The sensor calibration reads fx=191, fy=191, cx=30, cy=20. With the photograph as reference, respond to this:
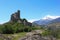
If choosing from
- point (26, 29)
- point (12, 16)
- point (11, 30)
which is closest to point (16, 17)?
point (12, 16)

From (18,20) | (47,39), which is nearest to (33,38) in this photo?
(47,39)

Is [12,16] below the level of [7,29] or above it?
above

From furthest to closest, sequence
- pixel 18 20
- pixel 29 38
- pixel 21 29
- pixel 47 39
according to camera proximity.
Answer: pixel 18 20 → pixel 21 29 → pixel 47 39 → pixel 29 38

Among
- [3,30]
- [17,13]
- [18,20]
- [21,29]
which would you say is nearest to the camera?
[3,30]

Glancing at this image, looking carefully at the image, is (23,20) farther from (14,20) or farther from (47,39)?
(47,39)

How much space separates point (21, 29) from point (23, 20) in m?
46.5

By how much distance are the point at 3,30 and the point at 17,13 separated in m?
68.5

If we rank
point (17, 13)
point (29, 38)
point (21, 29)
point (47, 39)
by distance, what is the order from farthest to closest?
1. point (17, 13)
2. point (21, 29)
3. point (47, 39)
4. point (29, 38)

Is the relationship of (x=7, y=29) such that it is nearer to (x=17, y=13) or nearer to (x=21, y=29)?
(x=21, y=29)

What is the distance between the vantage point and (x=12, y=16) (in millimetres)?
171250

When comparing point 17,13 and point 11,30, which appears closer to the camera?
point 11,30

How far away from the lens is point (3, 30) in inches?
4451

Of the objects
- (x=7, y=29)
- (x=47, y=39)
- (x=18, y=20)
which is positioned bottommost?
(x=47, y=39)

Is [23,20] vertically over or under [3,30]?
over
